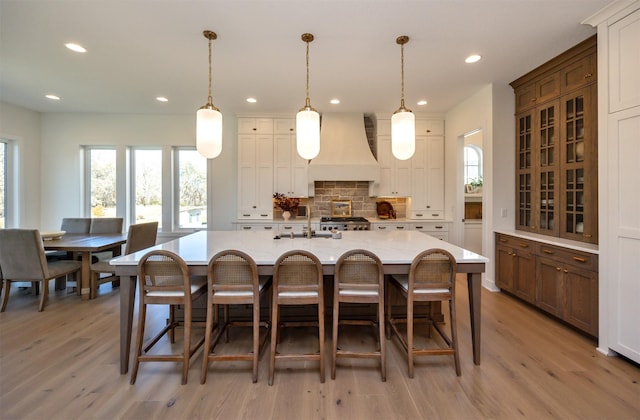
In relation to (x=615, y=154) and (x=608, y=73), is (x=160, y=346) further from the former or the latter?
(x=608, y=73)

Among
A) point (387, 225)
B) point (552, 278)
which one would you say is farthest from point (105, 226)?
point (552, 278)

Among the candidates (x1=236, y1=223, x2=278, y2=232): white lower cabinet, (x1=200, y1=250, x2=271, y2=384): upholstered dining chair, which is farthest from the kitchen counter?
(x1=236, y1=223, x2=278, y2=232): white lower cabinet

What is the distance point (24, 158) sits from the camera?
4875mm

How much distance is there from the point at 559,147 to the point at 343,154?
2912mm

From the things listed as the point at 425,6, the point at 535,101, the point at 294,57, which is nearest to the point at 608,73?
the point at 535,101

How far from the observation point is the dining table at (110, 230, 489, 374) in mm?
2018

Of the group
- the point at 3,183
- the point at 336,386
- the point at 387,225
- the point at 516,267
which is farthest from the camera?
the point at 387,225

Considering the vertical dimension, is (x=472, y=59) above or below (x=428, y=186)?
above

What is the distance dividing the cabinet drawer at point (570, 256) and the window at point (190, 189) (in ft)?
17.3

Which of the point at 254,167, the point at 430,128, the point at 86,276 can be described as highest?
the point at 430,128

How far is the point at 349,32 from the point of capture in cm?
257

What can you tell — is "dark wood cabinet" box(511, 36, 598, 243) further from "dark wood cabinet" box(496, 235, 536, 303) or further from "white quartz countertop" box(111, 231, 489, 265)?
"white quartz countertop" box(111, 231, 489, 265)

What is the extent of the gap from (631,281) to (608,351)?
618 millimetres

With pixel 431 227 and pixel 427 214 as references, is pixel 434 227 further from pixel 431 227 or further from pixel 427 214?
pixel 427 214
